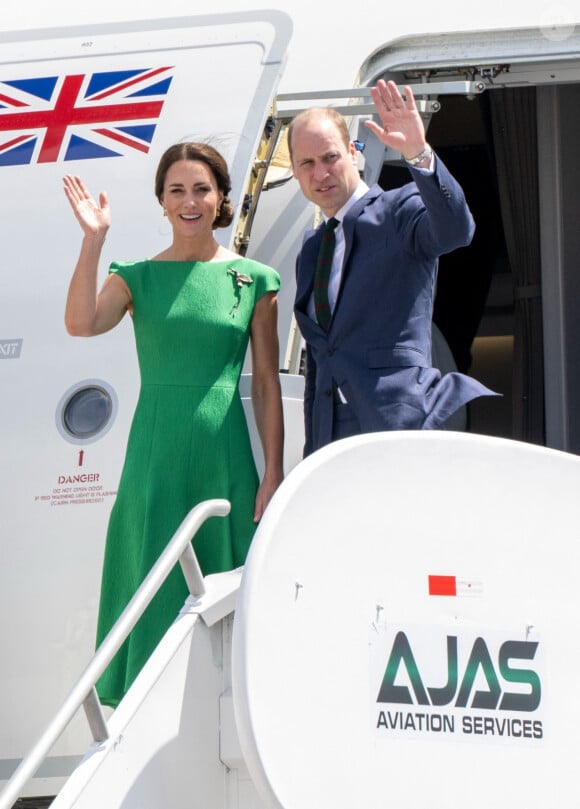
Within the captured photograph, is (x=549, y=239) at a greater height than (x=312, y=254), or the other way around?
(x=549, y=239)

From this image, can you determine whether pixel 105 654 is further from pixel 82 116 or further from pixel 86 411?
pixel 82 116

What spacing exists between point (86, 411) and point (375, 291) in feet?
4.78

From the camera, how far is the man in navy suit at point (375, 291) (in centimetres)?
320

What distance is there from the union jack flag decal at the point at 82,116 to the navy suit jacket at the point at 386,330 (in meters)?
1.62

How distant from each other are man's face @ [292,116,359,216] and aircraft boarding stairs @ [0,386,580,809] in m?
0.95

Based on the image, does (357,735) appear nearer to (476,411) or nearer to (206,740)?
(206,740)

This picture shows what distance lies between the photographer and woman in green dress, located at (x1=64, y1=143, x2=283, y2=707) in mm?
3484

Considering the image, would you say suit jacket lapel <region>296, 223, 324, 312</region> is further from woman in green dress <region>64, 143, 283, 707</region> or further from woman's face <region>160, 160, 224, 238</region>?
woman's face <region>160, 160, 224, 238</region>

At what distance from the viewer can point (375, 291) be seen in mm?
3285

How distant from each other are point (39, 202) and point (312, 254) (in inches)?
63.7

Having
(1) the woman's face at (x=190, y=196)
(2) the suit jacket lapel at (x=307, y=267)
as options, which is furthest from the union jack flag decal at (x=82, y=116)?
(2) the suit jacket lapel at (x=307, y=267)

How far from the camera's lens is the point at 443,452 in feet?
8.73

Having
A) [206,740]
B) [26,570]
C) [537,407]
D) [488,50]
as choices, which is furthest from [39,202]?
[537,407]

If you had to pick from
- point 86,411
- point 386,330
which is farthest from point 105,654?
point 86,411
